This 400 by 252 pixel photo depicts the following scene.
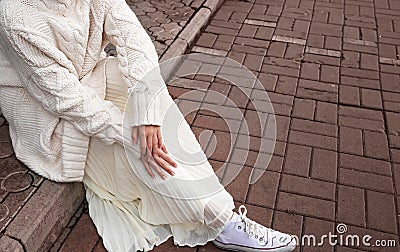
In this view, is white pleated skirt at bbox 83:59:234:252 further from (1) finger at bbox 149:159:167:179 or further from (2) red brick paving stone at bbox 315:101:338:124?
(2) red brick paving stone at bbox 315:101:338:124

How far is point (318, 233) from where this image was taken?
2.34 meters

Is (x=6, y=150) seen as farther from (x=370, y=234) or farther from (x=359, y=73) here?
(x=359, y=73)

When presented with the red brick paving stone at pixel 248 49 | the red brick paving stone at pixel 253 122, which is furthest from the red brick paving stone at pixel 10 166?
the red brick paving stone at pixel 248 49

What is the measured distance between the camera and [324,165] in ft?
9.14

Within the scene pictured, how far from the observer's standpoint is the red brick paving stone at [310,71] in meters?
3.68

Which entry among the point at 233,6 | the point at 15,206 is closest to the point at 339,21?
the point at 233,6

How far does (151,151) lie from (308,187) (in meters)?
1.00

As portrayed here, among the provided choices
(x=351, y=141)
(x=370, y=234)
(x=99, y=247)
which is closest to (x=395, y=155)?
(x=351, y=141)

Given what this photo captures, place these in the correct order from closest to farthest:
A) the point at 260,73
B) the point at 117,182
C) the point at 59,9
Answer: the point at 59,9 → the point at 117,182 → the point at 260,73

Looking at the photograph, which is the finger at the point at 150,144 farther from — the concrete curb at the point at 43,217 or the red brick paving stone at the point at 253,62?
the red brick paving stone at the point at 253,62

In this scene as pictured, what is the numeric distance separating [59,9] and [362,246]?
1.70 m

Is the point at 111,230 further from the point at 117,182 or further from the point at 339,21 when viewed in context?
the point at 339,21

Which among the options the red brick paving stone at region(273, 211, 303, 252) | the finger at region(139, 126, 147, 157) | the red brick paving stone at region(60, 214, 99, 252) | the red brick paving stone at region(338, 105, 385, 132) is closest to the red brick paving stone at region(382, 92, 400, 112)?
the red brick paving stone at region(338, 105, 385, 132)

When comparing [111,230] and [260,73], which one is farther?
[260,73]
